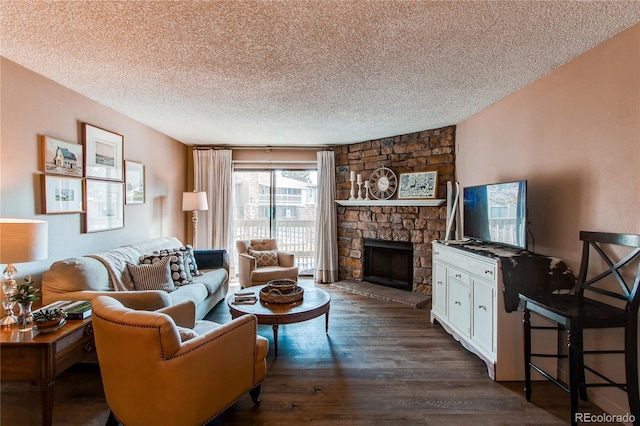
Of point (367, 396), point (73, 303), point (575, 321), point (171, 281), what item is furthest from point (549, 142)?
point (73, 303)

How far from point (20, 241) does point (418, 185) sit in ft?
13.7

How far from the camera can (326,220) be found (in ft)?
17.3

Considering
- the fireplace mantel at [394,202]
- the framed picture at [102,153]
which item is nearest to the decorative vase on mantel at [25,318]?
the framed picture at [102,153]

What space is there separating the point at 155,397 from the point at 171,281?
1731 millimetres

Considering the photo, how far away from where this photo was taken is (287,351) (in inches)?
110

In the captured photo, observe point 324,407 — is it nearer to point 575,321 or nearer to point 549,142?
point 575,321

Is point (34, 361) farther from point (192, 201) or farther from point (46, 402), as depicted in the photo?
point (192, 201)

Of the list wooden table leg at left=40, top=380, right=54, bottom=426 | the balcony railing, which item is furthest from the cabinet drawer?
wooden table leg at left=40, top=380, right=54, bottom=426

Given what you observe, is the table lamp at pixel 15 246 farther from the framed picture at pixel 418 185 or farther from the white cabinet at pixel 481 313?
the framed picture at pixel 418 185

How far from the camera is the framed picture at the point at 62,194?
252cm

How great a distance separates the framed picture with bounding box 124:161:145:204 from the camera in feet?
12.1

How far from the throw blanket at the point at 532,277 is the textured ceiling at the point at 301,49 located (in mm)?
1497

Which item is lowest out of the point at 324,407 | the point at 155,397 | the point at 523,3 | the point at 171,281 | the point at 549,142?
the point at 324,407

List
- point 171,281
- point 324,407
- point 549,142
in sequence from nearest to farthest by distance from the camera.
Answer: point 324,407 < point 549,142 < point 171,281
